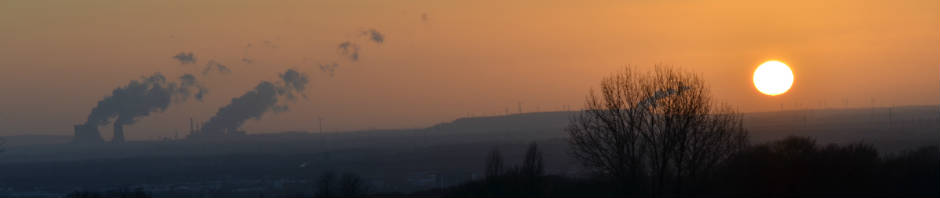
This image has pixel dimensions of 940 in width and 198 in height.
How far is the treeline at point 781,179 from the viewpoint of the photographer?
18.8 m

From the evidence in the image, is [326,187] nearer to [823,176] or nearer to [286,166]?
[823,176]

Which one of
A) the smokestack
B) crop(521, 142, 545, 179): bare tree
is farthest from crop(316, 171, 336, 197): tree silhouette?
the smokestack

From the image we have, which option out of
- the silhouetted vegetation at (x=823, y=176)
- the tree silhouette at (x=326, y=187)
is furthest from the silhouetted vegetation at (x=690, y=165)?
the tree silhouette at (x=326, y=187)

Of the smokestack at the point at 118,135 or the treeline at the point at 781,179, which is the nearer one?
the treeline at the point at 781,179

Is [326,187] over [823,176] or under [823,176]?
under

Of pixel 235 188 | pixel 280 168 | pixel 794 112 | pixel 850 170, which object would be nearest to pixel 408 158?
pixel 280 168

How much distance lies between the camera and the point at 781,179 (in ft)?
62.4

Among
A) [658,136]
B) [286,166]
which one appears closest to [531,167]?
[658,136]

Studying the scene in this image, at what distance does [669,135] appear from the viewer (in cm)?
2295

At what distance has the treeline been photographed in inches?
740

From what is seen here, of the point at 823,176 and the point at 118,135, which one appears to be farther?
the point at 118,135

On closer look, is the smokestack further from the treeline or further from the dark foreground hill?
the treeline

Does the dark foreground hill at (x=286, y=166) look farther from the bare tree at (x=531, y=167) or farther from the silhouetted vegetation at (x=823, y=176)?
the silhouetted vegetation at (x=823, y=176)

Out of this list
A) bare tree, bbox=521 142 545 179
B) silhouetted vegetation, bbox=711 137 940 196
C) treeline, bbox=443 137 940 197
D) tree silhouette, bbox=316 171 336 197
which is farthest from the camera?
tree silhouette, bbox=316 171 336 197
